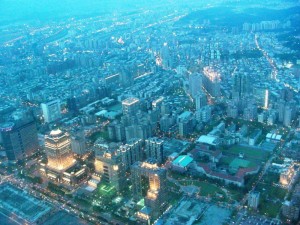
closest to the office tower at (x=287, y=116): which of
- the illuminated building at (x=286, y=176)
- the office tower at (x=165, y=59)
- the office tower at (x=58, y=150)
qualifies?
the illuminated building at (x=286, y=176)

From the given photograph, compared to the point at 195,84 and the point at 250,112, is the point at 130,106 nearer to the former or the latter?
the point at 195,84

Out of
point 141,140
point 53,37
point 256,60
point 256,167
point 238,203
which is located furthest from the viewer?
point 53,37

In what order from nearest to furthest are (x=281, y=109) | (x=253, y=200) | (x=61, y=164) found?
(x=253, y=200), (x=61, y=164), (x=281, y=109)

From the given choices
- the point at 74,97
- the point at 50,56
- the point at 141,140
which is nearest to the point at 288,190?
the point at 141,140

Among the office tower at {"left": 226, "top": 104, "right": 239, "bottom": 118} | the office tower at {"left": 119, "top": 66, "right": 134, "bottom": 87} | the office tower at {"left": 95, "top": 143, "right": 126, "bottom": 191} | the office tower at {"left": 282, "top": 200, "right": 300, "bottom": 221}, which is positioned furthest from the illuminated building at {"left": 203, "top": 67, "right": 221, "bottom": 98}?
the office tower at {"left": 282, "top": 200, "right": 300, "bottom": 221}

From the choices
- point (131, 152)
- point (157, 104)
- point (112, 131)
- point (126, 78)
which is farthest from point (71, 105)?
point (131, 152)

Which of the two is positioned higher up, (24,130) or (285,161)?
(24,130)

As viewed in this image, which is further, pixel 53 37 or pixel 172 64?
pixel 53 37

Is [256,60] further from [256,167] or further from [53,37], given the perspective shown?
[53,37]
